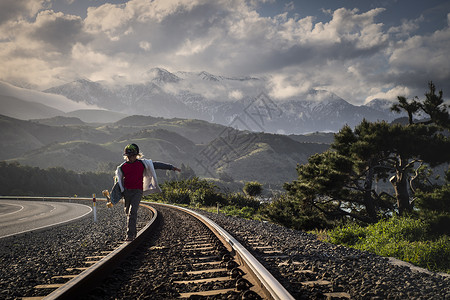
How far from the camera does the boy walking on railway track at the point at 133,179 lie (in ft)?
19.9

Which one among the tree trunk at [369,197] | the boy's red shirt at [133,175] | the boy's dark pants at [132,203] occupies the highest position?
the boy's red shirt at [133,175]

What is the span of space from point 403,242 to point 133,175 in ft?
19.7

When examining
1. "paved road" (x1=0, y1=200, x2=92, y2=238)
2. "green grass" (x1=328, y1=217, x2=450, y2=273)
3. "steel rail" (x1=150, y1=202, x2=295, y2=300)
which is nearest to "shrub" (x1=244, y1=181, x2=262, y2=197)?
"paved road" (x1=0, y1=200, x2=92, y2=238)

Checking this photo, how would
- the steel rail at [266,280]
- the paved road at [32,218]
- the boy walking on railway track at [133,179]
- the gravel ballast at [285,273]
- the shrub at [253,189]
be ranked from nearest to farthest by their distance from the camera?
the steel rail at [266,280], the gravel ballast at [285,273], the boy walking on railway track at [133,179], the paved road at [32,218], the shrub at [253,189]

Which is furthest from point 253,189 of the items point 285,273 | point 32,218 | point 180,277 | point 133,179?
point 180,277

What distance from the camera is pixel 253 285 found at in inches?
130

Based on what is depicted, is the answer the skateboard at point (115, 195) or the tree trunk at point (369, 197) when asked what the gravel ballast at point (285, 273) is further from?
the tree trunk at point (369, 197)

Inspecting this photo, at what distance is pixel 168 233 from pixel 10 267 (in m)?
3.38

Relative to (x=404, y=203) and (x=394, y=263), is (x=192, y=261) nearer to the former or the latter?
(x=394, y=263)

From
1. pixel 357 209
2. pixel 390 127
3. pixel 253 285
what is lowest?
pixel 357 209

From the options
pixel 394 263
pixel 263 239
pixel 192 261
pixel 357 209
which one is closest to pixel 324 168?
pixel 357 209

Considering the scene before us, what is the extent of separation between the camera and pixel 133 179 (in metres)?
6.07

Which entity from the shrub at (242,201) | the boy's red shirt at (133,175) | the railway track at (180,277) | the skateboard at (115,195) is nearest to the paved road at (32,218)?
the skateboard at (115,195)

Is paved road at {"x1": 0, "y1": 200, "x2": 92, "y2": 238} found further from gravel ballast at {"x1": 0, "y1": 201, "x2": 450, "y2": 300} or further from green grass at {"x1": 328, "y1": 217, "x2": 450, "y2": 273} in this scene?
green grass at {"x1": 328, "y1": 217, "x2": 450, "y2": 273}
